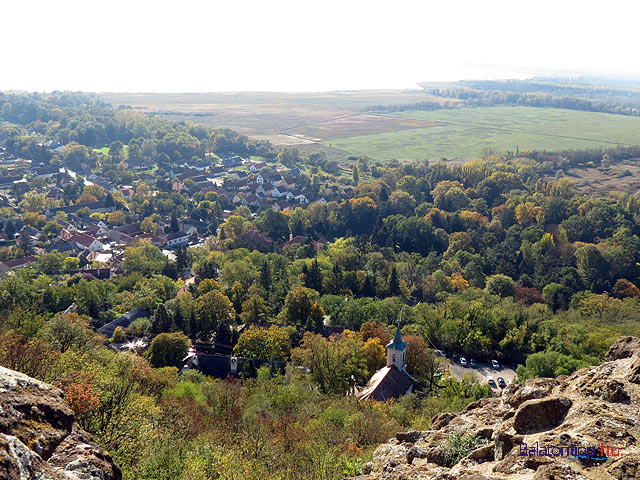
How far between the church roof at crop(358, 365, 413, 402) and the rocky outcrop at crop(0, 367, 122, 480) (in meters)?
22.1

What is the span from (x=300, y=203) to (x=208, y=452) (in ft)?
272

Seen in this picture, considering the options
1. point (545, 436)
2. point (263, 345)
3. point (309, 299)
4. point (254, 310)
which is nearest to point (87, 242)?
point (254, 310)

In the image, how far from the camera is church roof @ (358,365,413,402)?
3033 centimetres

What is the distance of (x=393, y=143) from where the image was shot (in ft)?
512

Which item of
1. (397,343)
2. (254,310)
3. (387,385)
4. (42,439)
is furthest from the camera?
(254,310)

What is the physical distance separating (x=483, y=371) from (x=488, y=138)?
139 meters

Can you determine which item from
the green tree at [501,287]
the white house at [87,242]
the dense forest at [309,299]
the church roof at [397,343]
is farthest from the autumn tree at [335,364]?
the white house at [87,242]

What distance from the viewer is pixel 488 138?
163250 millimetres

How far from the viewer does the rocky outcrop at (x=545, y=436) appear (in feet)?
32.8

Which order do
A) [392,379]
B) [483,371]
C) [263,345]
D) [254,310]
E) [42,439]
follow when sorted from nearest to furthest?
[42,439] → [392,379] → [263,345] → [483,371] → [254,310]

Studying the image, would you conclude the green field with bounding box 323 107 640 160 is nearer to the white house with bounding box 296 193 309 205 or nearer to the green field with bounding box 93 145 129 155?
the white house with bounding box 296 193 309 205

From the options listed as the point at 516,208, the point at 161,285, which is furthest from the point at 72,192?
the point at 516,208

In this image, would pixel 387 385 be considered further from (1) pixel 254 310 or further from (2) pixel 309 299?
(1) pixel 254 310

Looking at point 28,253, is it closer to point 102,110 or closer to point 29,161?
point 29,161
